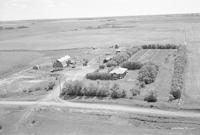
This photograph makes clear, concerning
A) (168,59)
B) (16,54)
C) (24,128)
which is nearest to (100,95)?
(24,128)

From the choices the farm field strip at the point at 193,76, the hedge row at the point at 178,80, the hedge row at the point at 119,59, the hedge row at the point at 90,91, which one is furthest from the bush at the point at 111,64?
the hedge row at the point at 90,91

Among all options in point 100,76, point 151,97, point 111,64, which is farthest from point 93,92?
point 111,64

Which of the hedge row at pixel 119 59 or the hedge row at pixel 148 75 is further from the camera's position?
the hedge row at pixel 119 59

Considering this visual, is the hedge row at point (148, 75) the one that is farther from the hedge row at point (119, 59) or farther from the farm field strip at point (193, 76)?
the hedge row at point (119, 59)

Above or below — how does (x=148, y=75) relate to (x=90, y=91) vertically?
above

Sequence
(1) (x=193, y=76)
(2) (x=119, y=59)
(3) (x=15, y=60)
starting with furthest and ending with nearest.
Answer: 1. (3) (x=15, y=60)
2. (2) (x=119, y=59)
3. (1) (x=193, y=76)

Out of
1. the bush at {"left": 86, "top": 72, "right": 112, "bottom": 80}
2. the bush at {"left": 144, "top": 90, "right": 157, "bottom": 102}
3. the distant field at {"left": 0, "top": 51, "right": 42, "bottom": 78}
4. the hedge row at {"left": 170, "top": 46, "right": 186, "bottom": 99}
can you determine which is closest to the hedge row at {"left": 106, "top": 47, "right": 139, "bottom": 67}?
the bush at {"left": 86, "top": 72, "right": 112, "bottom": 80}

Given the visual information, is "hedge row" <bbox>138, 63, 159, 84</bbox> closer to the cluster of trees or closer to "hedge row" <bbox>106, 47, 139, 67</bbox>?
the cluster of trees

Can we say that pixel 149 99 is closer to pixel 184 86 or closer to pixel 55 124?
pixel 184 86

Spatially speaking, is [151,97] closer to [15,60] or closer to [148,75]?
[148,75]

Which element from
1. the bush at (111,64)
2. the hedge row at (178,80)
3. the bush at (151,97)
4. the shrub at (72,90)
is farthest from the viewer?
the bush at (111,64)

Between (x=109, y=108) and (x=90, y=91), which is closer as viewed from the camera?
(x=109, y=108)
